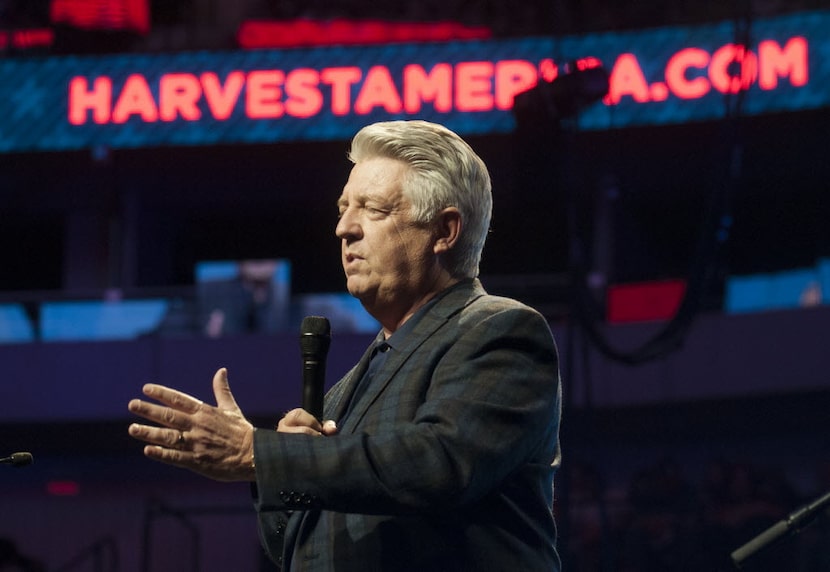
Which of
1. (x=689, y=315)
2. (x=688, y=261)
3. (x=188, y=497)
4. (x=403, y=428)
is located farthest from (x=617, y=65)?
(x=403, y=428)

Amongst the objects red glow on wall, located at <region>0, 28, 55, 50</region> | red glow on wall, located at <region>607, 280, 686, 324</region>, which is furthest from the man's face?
red glow on wall, located at <region>0, 28, 55, 50</region>

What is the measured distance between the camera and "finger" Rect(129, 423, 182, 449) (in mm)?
1679

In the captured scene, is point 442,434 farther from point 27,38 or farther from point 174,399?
point 27,38

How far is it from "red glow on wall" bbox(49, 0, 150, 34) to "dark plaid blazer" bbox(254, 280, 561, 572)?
37.9 ft

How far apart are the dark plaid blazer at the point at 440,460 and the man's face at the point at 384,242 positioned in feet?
0.22

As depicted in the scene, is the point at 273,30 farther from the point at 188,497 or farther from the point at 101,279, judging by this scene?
the point at 188,497

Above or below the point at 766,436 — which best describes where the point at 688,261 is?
above

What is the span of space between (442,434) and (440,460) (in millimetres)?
42

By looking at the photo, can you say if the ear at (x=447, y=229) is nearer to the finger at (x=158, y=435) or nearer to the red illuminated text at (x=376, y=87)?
the finger at (x=158, y=435)

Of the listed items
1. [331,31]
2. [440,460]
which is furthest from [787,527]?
[331,31]

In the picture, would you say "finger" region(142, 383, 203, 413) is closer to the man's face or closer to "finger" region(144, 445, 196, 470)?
"finger" region(144, 445, 196, 470)

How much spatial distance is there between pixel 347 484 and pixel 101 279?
12.3 metres

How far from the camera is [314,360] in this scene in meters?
2.01

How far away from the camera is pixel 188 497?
12938 millimetres
